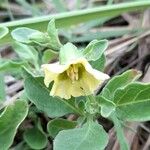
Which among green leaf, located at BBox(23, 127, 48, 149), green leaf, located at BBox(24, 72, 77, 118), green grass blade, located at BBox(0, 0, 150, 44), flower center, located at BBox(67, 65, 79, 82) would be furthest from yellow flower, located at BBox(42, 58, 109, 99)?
green grass blade, located at BBox(0, 0, 150, 44)

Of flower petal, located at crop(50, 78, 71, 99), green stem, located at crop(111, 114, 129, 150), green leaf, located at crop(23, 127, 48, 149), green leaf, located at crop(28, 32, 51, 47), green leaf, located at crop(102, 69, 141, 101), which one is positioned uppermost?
green leaf, located at crop(28, 32, 51, 47)

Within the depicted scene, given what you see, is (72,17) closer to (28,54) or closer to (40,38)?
(28,54)

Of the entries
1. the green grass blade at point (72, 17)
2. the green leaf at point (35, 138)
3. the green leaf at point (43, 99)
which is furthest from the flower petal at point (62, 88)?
the green grass blade at point (72, 17)

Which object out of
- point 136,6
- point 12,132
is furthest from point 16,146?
point 136,6

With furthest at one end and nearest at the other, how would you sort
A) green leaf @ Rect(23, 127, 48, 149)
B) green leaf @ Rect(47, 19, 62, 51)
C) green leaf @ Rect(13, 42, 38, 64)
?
green leaf @ Rect(13, 42, 38, 64)
green leaf @ Rect(23, 127, 48, 149)
green leaf @ Rect(47, 19, 62, 51)

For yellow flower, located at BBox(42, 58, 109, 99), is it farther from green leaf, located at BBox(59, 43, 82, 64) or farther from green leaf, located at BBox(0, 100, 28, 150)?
green leaf, located at BBox(0, 100, 28, 150)
